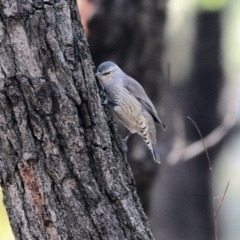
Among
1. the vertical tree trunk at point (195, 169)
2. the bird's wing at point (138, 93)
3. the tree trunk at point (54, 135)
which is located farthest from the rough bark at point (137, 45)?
the tree trunk at point (54, 135)

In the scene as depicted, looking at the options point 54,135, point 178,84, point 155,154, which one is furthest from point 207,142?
point 54,135

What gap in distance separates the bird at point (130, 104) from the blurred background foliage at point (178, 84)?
631 millimetres

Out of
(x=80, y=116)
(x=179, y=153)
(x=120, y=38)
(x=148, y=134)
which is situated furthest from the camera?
(x=179, y=153)

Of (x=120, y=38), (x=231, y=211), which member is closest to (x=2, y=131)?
(x=120, y=38)

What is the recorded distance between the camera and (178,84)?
679 cm

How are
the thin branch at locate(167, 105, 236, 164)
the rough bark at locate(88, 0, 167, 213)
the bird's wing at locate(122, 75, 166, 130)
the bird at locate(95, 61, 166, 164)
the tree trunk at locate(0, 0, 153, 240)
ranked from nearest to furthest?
the tree trunk at locate(0, 0, 153, 240) < the bird at locate(95, 61, 166, 164) < the bird's wing at locate(122, 75, 166, 130) < the rough bark at locate(88, 0, 167, 213) < the thin branch at locate(167, 105, 236, 164)

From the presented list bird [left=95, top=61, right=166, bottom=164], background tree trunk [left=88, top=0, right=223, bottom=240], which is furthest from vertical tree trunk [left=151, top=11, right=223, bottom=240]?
bird [left=95, top=61, right=166, bottom=164]

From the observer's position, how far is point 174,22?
7312 mm

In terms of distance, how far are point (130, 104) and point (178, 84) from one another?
6.85ft

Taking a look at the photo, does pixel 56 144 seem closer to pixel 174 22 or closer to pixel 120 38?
pixel 120 38

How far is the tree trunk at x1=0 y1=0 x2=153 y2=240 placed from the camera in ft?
8.09

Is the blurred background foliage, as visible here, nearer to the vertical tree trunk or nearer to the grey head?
the vertical tree trunk

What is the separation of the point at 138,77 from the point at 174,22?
1.98 m

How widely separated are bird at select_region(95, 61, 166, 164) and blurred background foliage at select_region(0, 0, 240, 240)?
631mm
